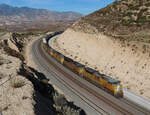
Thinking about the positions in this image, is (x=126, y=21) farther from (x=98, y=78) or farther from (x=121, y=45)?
(x=98, y=78)

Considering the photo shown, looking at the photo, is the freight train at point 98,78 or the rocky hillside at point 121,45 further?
the rocky hillside at point 121,45

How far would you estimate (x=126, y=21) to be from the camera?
47250 mm

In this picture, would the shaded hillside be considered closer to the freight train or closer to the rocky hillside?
the rocky hillside

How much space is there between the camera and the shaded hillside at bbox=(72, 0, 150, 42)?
1577 inches

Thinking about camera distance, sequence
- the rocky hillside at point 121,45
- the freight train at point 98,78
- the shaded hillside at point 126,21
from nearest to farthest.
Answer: the freight train at point 98,78 → the rocky hillside at point 121,45 → the shaded hillside at point 126,21

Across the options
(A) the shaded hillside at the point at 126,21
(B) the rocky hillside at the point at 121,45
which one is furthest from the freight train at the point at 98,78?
(A) the shaded hillside at the point at 126,21

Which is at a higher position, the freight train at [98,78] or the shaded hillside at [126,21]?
the shaded hillside at [126,21]

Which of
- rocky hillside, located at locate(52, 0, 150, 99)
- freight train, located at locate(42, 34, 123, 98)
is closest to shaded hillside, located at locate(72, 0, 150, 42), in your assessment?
rocky hillside, located at locate(52, 0, 150, 99)

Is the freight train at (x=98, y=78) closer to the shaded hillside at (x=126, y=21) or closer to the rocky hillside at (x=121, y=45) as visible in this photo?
the rocky hillside at (x=121, y=45)

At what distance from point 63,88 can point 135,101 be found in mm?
12865

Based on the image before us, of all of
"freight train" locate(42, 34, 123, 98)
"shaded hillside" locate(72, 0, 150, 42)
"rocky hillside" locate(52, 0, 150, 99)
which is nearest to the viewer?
"freight train" locate(42, 34, 123, 98)

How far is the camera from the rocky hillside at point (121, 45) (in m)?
29.4

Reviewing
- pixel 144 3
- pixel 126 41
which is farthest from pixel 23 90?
pixel 144 3

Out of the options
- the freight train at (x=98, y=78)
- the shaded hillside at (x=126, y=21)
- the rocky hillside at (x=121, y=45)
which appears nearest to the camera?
the freight train at (x=98, y=78)
